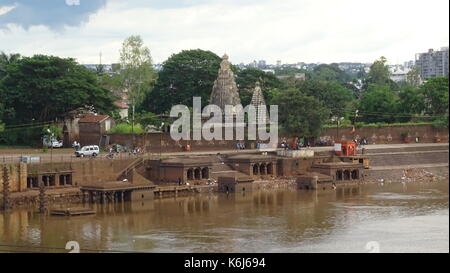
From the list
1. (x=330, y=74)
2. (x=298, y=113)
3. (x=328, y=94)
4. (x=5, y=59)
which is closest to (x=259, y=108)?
(x=298, y=113)

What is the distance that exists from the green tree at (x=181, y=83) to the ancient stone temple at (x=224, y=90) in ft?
18.6

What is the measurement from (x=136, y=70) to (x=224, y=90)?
9.61 meters

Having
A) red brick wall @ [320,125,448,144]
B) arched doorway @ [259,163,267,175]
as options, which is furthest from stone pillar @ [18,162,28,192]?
red brick wall @ [320,125,448,144]

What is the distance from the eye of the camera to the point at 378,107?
68375mm

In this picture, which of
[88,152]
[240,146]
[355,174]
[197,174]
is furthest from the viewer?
[240,146]

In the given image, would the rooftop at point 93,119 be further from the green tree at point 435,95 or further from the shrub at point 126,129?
the green tree at point 435,95

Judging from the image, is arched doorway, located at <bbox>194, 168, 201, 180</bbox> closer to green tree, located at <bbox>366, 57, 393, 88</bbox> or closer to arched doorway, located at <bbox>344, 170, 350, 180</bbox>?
arched doorway, located at <bbox>344, 170, 350, 180</bbox>

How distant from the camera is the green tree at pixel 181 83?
66.4m

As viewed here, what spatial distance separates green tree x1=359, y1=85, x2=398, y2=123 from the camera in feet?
220

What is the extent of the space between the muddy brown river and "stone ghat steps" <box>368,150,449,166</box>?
8.59 m

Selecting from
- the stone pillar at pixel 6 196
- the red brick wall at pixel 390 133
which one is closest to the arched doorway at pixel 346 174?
the red brick wall at pixel 390 133

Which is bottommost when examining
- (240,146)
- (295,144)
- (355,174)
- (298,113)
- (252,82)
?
(355,174)

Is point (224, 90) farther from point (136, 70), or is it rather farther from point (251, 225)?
point (251, 225)
